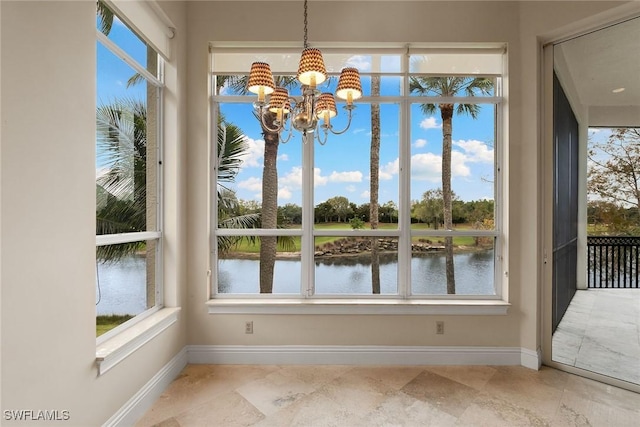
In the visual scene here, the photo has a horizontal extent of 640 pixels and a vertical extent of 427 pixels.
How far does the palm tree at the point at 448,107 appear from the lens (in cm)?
271

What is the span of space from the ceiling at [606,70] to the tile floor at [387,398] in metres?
2.19

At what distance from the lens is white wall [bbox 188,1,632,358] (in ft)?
8.48

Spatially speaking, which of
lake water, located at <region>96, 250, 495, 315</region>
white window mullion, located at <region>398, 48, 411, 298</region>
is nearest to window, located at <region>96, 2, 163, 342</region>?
lake water, located at <region>96, 250, 495, 315</region>

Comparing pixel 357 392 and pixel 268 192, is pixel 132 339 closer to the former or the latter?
pixel 268 192

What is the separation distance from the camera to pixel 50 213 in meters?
1.35

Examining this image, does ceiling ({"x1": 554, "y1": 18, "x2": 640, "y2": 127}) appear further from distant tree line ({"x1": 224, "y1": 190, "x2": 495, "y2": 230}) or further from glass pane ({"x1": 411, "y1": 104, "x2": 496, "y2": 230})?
distant tree line ({"x1": 224, "y1": 190, "x2": 495, "y2": 230})

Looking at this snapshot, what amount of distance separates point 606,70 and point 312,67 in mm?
2658

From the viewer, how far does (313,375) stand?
2.40m

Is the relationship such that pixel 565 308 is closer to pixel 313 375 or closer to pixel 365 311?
pixel 365 311

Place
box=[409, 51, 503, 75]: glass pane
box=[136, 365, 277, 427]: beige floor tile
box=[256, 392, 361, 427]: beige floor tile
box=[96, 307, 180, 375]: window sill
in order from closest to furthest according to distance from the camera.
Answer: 1. box=[96, 307, 180, 375]: window sill
2. box=[256, 392, 361, 427]: beige floor tile
3. box=[136, 365, 277, 427]: beige floor tile
4. box=[409, 51, 503, 75]: glass pane

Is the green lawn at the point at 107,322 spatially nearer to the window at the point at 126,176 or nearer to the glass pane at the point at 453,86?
the window at the point at 126,176

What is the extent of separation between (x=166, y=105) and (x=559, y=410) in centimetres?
383

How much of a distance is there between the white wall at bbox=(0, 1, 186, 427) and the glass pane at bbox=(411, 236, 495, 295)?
2.47 metres

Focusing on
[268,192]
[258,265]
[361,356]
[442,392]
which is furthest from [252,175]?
[442,392]
